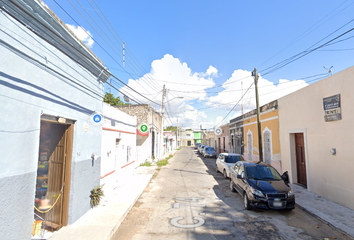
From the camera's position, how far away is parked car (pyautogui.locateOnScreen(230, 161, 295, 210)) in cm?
620

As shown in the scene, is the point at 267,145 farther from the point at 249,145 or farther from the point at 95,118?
the point at 95,118

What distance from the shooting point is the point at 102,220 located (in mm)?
5508

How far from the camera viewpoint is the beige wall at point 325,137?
6.80 meters

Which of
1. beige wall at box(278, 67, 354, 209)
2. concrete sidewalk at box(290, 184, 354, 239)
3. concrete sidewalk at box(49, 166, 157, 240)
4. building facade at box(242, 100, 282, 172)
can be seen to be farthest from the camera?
building facade at box(242, 100, 282, 172)

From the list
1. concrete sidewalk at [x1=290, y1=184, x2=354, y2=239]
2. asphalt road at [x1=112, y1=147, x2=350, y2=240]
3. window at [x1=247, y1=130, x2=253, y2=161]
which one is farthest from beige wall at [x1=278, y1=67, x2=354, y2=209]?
window at [x1=247, y1=130, x2=253, y2=161]

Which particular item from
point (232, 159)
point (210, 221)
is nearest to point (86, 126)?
point (210, 221)

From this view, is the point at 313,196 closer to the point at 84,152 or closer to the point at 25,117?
the point at 84,152

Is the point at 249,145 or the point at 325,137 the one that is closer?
the point at 325,137

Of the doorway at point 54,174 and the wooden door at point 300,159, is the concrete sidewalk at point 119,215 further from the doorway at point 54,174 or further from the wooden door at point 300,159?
the wooden door at point 300,159

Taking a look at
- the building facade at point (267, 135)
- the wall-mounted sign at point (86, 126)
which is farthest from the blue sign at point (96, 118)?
the building facade at point (267, 135)

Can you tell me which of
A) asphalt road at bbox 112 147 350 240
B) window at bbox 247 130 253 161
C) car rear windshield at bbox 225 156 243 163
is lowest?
asphalt road at bbox 112 147 350 240

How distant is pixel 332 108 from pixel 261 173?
374 centimetres

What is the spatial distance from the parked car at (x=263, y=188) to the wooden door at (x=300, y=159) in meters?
3.27

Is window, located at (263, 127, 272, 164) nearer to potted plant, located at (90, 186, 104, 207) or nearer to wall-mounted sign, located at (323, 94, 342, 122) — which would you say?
wall-mounted sign, located at (323, 94, 342, 122)
